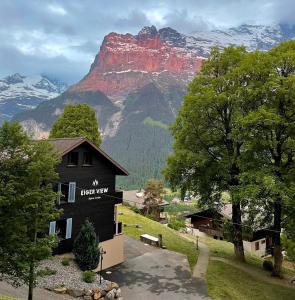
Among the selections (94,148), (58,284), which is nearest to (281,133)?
(94,148)

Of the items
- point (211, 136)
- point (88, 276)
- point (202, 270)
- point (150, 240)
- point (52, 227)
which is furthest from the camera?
point (150, 240)

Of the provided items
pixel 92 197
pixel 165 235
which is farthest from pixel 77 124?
pixel 92 197

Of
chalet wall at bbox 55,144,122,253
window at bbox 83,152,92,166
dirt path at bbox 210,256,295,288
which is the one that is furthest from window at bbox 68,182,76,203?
dirt path at bbox 210,256,295,288

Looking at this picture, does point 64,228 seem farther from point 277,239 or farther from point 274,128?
point 274,128

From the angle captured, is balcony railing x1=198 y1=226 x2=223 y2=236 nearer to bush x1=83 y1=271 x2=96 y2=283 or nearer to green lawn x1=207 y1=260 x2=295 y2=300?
green lawn x1=207 y1=260 x2=295 y2=300

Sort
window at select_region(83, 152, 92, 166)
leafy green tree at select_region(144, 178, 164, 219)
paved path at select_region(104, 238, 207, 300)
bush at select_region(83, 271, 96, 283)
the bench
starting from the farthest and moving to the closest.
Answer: leafy green tree at select_region(144, 178, 164, 219) < the bench < window at select_region(83, 152, 92, 166) < paved path at select_region(104, 238, 207, 300) < bush at select_region(83, 271, 96, 283)

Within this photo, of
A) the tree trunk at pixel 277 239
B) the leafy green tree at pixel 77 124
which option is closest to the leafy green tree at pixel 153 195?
the leafy green tree at pixel 77 124

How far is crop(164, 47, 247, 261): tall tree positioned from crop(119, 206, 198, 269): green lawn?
16.4ft

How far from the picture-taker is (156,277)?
34000mm

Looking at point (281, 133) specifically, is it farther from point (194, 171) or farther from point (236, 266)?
point (236, 266)

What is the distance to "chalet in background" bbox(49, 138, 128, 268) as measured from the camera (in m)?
33.3

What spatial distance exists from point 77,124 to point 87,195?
26766 millimetres

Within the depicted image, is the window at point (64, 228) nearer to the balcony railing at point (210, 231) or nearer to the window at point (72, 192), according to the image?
the window at point (72, 192)

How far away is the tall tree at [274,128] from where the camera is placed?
1270 inches
